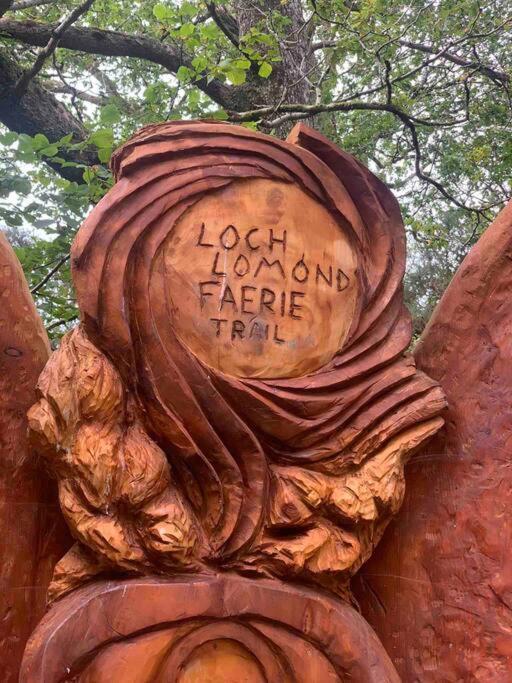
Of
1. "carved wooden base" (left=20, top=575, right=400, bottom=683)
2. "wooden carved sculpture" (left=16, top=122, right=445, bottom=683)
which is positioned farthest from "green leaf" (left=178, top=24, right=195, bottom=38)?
"carved wooden base" (left=20, top=575, right=400, bottom=683)

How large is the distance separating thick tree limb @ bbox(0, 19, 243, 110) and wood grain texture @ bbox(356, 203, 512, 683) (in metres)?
2.55

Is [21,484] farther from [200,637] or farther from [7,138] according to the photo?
[7,138]

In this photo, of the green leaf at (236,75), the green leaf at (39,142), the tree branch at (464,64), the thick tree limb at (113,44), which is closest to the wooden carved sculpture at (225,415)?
the green leaf at (39,142)

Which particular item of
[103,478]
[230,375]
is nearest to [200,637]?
[103,478]

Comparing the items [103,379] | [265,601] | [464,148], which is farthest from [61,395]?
[464,148]

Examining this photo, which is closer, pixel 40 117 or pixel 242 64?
pixel 242 64

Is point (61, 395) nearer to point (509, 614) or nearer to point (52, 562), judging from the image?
point (52, 562)

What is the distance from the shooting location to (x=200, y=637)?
1515 mm

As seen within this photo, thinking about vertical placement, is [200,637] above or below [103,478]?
below

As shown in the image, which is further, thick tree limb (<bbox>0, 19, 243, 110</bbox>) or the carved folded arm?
thick tree limb (<bbox>0, 19, 243, 110</bbox>)

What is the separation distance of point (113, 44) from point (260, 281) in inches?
120

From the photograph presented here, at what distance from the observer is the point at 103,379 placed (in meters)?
1.62

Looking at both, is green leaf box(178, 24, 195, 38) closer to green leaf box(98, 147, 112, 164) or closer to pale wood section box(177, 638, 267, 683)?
green leaf box(98, 147, 112, 164)

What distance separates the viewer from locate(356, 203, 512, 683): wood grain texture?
176cm
